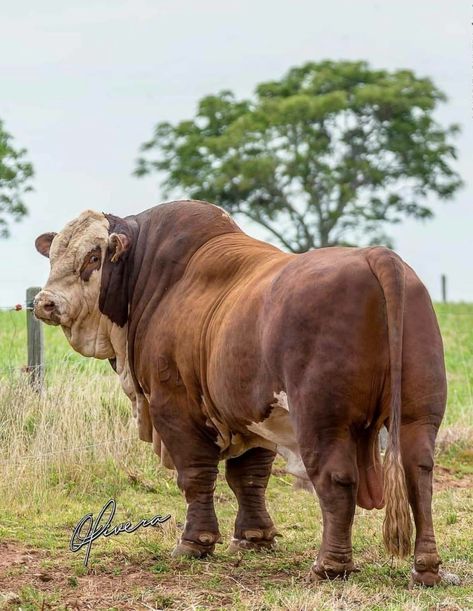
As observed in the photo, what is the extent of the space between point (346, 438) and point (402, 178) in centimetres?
4270

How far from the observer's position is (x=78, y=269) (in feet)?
26.6

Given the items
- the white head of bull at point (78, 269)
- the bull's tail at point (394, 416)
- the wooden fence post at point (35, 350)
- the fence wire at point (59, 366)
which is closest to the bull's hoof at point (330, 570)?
the bull's tail at point (394, 416)

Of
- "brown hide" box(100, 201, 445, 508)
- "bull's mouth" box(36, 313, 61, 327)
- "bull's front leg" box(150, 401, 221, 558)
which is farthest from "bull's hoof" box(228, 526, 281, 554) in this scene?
"bull's mouth" box(36, 313, 61, 327)

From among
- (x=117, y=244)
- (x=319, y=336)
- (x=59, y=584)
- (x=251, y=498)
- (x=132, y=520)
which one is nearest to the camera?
(x=319, y=336)

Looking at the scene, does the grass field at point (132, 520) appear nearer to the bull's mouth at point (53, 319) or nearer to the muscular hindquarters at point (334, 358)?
the muscular hindquarters at point (334, 358)

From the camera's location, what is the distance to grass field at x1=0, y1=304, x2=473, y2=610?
21.2 feet

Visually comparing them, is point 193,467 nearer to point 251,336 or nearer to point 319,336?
point 251,336

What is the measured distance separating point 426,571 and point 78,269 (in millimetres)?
2931

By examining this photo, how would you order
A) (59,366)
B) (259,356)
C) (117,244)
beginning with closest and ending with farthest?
(259,356) → (117,244) → (59,366)

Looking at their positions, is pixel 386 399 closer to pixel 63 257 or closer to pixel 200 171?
pixel 63 257

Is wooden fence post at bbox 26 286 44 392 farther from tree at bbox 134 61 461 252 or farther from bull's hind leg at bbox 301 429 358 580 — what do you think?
tree at bbox 134 61 461 252

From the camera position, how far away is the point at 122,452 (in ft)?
34.9

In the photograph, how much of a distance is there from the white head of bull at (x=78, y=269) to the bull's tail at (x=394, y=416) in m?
2.22
